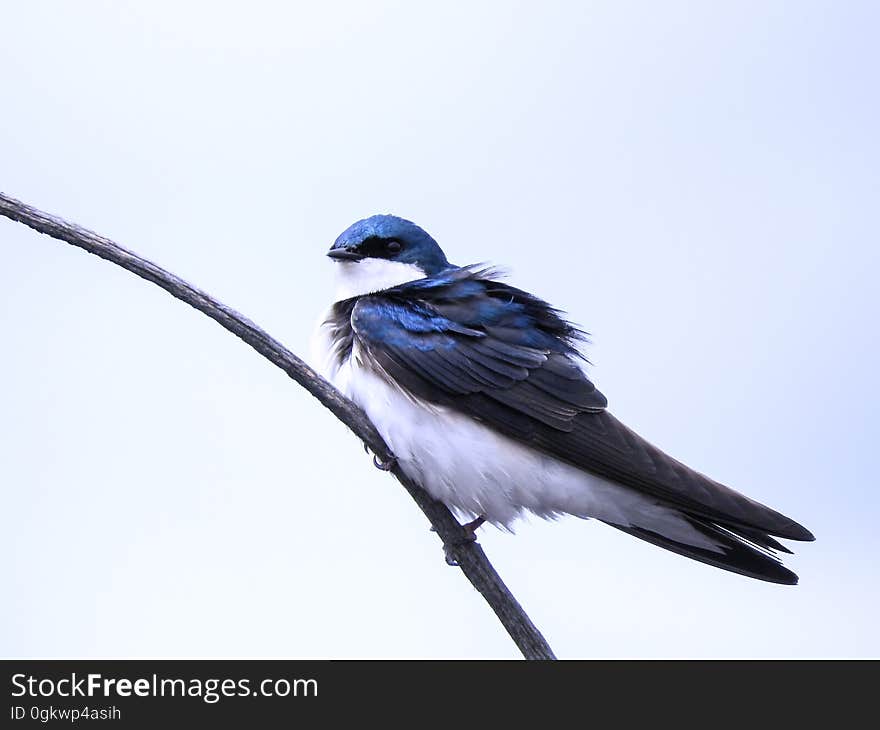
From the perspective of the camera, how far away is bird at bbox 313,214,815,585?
296 cm

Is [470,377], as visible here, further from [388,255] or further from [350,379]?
[388,255]

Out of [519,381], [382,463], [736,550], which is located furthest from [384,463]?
[736,550]

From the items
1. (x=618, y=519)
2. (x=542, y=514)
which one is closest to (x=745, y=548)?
(x=618, y=519)

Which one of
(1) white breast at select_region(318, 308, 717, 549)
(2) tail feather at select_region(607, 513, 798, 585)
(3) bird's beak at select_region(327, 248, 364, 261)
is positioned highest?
(3) bird's beak at select_region(327, 248, 364, 261)

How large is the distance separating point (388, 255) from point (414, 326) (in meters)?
0.38

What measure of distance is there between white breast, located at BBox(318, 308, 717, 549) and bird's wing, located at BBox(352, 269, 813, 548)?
0.04 meters

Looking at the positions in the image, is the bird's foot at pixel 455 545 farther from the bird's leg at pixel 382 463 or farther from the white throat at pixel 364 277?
the white throat at pixel 364 277

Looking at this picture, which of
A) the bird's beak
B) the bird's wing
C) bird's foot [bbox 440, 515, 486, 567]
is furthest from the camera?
the bird's beak

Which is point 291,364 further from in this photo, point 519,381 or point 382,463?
point 519,381

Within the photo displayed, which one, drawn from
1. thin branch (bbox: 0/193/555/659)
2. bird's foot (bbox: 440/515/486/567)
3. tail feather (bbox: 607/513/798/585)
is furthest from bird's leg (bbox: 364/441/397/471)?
tail feather (bbox: 607/513/798/585)

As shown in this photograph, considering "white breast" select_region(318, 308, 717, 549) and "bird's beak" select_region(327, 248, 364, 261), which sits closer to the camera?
"white breast" select_region(318, 308, 717, 549)

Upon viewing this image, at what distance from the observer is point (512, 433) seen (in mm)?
3002

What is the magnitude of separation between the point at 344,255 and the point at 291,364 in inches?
33.2

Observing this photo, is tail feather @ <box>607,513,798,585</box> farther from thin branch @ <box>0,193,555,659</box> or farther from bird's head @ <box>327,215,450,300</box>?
bird's head @ <box>327,215,450,300</box>
